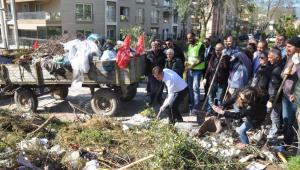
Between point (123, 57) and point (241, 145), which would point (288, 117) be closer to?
point (241, 145)

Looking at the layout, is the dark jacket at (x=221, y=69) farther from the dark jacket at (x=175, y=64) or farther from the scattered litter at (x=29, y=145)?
the scattered litter at (x=29, y=145)

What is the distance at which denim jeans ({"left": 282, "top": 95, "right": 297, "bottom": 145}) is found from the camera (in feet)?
17.7

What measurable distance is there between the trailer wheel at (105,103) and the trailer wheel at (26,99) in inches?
63.1

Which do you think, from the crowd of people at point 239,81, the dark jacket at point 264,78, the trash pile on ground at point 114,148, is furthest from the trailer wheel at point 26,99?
the dark jacket at point 264,78

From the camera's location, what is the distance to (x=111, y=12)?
34.6 metres

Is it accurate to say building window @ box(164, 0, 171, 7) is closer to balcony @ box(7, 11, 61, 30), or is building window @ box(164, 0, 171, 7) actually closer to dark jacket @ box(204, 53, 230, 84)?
balcony @ box(7, 11, 61, 30)

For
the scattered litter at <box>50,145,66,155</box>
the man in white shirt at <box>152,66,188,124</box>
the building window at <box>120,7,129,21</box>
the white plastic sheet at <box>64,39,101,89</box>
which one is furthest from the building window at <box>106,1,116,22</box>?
the scattered litter at <box>50,145,66,155</box>

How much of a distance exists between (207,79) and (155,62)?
1.43 m

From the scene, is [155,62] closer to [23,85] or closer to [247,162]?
[23,85]

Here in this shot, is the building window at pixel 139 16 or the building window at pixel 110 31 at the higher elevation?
the building window at pixel 139 16

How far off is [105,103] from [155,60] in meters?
1.71

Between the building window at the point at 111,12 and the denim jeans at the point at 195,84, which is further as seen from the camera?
the building window at the point at 111,12

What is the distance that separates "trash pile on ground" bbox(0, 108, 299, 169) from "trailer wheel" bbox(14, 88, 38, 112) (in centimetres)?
177

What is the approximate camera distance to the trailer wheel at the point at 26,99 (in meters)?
8.06
